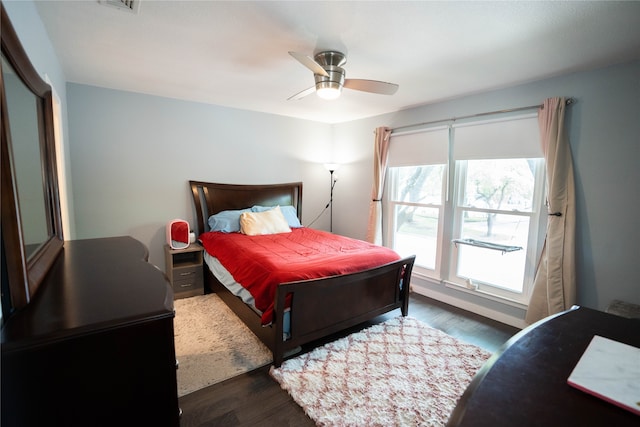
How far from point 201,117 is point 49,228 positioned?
2642 mm

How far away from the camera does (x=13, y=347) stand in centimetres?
72

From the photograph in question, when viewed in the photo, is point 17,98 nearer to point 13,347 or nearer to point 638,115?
point 13,347

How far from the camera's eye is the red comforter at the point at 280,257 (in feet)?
7.47

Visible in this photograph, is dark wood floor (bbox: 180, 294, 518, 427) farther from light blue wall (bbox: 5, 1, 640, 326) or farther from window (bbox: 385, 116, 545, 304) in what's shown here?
light blue wall (bbox: 5, 1, 640, 326)

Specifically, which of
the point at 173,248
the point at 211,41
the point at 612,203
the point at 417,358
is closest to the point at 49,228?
the point at 211,41

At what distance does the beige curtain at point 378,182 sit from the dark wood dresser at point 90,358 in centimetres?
335

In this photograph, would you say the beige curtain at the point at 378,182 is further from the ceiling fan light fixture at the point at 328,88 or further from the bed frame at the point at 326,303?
the ceiling fan light fixture at the point at 328,88

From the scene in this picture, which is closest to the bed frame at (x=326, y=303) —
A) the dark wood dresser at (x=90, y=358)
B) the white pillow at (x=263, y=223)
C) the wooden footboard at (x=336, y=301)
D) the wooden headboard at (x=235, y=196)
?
the wooden footboard at (x=336, y=301)

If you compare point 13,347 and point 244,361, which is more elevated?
point 13,347

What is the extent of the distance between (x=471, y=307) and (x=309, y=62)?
306cm

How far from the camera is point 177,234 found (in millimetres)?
3443

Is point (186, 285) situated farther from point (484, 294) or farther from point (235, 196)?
point (484, 294)

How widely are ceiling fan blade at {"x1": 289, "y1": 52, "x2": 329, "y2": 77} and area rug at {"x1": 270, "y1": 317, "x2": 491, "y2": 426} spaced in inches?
85.1

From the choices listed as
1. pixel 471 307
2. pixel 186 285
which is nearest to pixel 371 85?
pixel 471 307
